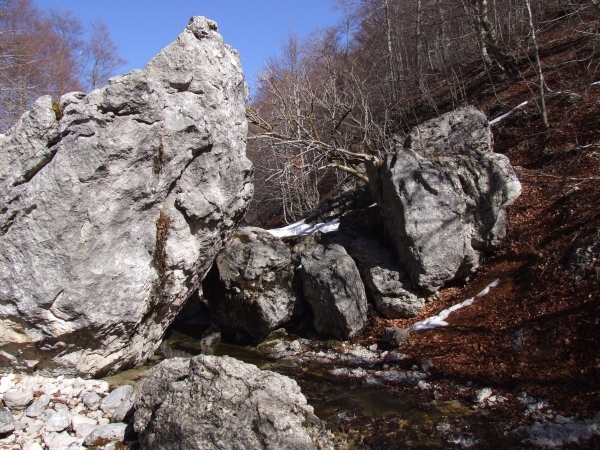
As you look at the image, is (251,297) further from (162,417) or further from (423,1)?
(423,1)

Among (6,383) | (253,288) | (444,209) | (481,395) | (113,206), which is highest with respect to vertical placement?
(113,206)

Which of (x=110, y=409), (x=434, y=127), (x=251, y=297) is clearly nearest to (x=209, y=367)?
(x=110, y=409)

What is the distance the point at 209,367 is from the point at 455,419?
2.73 metres

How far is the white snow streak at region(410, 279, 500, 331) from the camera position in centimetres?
733

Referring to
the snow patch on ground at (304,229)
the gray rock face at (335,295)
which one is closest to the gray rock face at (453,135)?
the snow patch on ground at (304,229)

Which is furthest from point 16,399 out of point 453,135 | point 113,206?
point 453,135

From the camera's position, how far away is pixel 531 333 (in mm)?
5988

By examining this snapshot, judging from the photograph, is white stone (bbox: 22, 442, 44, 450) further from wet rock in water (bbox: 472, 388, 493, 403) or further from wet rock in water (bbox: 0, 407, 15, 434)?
wet rock in water (bbox: 472, 388, 493, 403)

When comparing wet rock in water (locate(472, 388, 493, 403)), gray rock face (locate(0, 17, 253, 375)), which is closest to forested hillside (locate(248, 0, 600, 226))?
gray rock face (locate(0, 17, 253, 375))

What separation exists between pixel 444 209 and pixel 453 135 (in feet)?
9.76

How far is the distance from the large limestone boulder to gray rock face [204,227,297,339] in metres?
2.21

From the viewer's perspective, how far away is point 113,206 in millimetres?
5781

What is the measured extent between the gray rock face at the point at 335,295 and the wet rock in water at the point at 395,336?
0.68 meters

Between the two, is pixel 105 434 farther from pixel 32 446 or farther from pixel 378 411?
pixel 378 411
